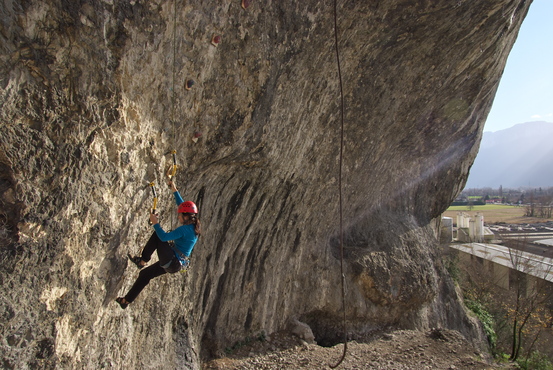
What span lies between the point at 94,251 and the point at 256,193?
389cm

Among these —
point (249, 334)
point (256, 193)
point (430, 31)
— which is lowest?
point (249, 334)

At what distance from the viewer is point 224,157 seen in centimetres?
586

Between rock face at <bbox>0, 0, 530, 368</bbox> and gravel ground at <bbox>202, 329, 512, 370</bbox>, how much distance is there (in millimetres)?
423

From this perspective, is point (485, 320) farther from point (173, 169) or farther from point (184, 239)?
point (173, 169)

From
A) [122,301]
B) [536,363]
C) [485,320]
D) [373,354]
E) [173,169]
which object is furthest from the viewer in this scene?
[485,320]

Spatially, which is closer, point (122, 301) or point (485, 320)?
point (122, 301)

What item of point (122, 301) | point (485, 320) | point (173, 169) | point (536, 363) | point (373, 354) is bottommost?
point (536, 363)

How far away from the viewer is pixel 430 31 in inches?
296

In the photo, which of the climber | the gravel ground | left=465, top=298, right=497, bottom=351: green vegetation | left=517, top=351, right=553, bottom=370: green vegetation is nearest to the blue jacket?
the climber

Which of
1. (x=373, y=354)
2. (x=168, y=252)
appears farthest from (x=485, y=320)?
(x=168, y=252)

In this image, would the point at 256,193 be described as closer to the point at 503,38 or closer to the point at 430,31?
the point at 430,31

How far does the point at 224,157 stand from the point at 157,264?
2.09 metres

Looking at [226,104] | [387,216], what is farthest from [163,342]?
[387,216]

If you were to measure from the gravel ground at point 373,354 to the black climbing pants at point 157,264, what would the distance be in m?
3.10
